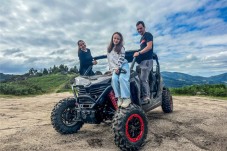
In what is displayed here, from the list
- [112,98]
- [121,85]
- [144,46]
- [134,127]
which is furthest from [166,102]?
[134,127]

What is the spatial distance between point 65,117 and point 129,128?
192cm

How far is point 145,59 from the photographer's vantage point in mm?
7320

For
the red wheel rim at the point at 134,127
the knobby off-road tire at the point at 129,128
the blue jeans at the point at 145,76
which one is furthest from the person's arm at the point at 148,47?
the red wheel rim at the point at 134,127

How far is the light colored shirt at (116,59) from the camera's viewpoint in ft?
19.5

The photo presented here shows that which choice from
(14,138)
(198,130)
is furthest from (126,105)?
(14,138)

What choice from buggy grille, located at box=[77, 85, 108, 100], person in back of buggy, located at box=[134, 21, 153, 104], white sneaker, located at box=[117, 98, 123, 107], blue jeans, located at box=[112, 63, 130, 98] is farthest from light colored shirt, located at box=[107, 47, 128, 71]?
person in back of buggy, located at box=[134, 21, 153, 104]

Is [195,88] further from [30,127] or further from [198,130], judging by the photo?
[30,127]

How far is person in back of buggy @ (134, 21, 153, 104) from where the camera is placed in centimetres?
706

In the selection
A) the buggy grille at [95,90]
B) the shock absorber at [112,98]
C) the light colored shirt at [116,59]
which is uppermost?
the light colored shirt at [116,59]

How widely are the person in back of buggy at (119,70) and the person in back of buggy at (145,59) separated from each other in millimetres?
1119

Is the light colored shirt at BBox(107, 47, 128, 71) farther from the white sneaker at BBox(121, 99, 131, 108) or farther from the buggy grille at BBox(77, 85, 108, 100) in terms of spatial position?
the white sneaker at BBox(121, 99, 131, 108)

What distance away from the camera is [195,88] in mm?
18609

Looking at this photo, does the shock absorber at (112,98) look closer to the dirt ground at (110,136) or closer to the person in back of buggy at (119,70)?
the person in back of buggy at (119,70)

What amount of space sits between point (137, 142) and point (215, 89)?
13.5m
